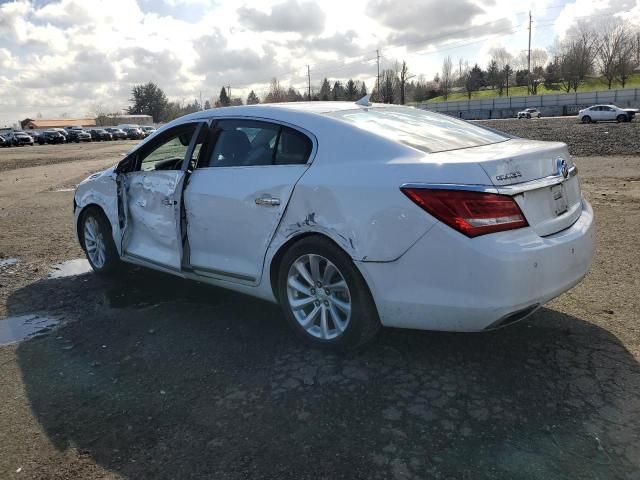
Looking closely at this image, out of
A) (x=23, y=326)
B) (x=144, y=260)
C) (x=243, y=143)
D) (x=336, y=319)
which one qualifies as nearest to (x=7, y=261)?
(x=23, y=326)

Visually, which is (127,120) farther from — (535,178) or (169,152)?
(535,178)

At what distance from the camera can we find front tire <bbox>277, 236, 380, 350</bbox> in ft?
11.6

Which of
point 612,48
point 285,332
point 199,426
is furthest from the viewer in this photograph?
point 612,48

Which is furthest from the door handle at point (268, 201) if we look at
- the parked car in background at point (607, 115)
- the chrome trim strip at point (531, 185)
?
the parked car in background at point (607, 115)

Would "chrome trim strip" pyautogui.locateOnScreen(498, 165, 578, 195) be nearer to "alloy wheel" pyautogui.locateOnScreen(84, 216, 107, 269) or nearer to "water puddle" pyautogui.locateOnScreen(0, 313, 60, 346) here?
"water puddle" pyautogui.locateOnScreen(0, 313, 60, 346)

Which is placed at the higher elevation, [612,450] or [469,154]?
[469,154]

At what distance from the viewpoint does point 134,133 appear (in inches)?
3093

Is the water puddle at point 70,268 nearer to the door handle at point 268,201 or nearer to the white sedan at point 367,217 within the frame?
the white sedan at point 367,217

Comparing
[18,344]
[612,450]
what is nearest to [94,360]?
[18,344]

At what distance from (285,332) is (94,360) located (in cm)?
135

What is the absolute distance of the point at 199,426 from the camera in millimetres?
3041

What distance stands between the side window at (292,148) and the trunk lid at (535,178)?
0.90 m

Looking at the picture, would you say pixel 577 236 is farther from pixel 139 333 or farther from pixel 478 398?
pixel 139 333

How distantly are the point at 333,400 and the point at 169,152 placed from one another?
3031 mm
